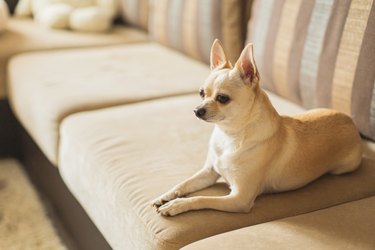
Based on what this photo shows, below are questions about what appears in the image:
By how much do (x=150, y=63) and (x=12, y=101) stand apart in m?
0.60

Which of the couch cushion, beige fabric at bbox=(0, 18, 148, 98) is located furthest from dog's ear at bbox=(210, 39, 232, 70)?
beige fabric at bbox=(0, 18, 148, 98)

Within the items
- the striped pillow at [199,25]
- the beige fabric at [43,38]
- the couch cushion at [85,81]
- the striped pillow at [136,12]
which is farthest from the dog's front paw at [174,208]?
the striped pillow at [136,12]

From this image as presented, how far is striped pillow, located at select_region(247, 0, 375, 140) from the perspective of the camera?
137 centimetres

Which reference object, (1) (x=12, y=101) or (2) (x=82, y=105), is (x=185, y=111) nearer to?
(2) (x=82, y=105)

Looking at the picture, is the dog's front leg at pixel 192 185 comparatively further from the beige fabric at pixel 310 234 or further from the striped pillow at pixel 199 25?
the striped pillow at pixel 199 25

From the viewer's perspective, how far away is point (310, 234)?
1.04 m

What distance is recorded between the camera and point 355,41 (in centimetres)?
139

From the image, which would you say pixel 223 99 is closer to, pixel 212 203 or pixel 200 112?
pixel 200 112

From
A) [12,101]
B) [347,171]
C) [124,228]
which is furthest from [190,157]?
[12,101]

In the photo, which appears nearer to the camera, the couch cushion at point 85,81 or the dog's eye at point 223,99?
the dog's eye at point 223,99

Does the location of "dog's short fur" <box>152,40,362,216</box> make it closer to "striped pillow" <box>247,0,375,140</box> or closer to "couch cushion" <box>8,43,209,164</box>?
"striped pillow" <box>247,0,375,140</box>

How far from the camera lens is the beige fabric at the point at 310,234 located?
3.25 feet

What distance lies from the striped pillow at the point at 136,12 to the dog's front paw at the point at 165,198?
68.2 inches

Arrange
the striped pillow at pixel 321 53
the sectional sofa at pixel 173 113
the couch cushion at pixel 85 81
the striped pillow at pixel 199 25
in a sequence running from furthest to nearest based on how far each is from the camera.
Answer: the striped pillow at pixel 199 25 → the couch cushion at pixel 85 81 → the striped pillow at pixel 321 53 → the sectional sofa at pixel 173 113
